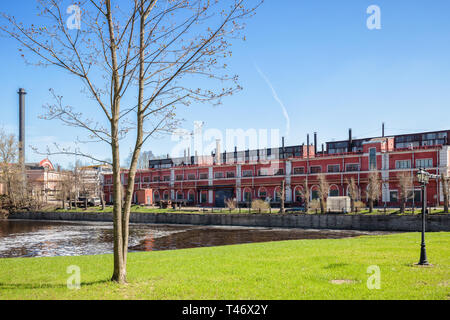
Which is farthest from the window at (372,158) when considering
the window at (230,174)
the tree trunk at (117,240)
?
the tree trunk at (117,240)

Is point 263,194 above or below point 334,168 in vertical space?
below

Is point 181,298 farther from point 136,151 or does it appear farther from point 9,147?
point 9,147

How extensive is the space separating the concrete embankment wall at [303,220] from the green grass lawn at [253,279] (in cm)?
2382

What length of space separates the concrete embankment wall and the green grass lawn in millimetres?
23818

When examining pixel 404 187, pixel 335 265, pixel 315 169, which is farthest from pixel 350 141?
pixel 335 265

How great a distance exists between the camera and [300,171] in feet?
183

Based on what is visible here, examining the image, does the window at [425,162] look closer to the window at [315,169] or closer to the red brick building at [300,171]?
the red brick building at [300,171]

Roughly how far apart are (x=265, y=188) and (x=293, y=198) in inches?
189

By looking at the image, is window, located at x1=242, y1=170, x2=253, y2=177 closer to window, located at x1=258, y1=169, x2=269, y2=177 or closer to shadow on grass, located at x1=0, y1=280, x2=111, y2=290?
window, located at x1=258, y1=169, x2=269, y2=177

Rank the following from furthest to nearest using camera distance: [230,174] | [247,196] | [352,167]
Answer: [230,174] < [247,196] < [352,167]

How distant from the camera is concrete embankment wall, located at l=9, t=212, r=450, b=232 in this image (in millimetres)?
34562

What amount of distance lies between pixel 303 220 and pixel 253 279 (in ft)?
108

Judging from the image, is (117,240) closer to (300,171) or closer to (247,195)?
(300,171)

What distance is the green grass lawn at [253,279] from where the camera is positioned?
752 cm
